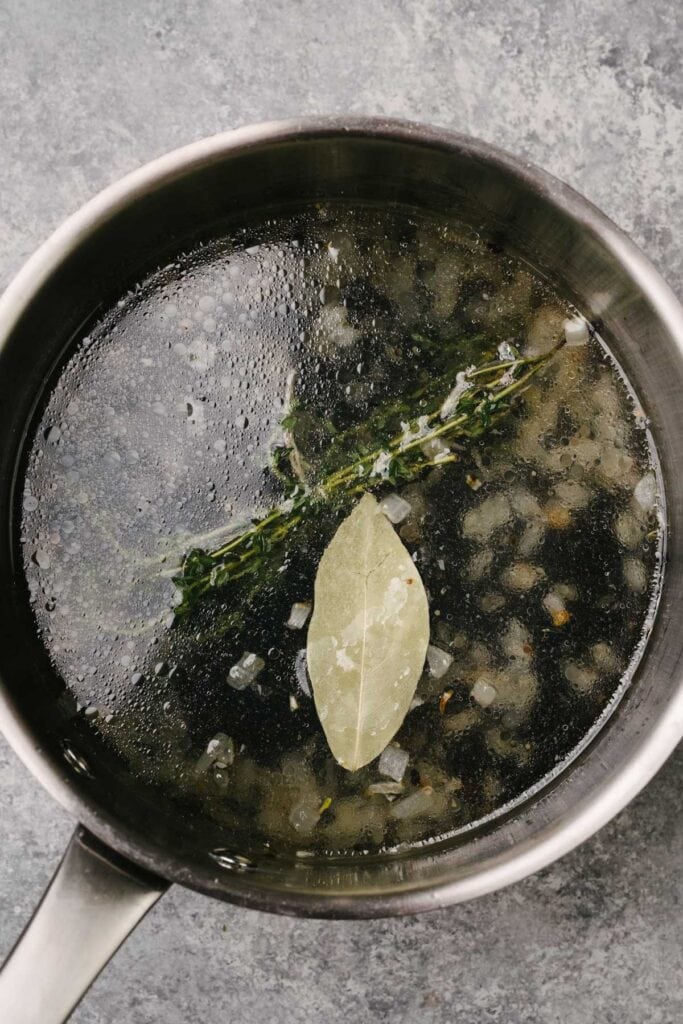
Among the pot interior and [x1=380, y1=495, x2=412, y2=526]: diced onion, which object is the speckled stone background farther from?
[x1=380, y1=495, x2=412, y2=526]: diced onion

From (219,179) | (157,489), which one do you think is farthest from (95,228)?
(157,489)

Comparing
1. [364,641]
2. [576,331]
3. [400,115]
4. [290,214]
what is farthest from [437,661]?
[400,115]

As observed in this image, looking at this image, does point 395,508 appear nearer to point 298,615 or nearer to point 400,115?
point 298,615

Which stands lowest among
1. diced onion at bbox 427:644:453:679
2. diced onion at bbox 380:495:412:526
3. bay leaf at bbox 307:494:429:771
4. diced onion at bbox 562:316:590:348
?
diced onion at bbox 427:644:453:679

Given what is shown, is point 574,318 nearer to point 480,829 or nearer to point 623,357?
point 623,357

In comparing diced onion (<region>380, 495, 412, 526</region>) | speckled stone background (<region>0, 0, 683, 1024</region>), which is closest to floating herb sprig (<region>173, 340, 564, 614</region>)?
diced onion (<region>380, 495, 412, 526</region>)

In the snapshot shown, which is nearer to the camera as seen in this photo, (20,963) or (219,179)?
(20,963)

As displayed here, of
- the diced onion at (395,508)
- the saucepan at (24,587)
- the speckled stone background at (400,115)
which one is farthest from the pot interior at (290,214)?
the diced onion at (395,508)
